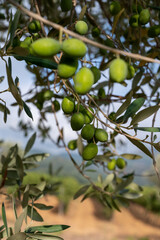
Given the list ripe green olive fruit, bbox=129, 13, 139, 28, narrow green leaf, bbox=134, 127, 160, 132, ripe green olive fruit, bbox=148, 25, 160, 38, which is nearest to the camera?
narrow green leaf, bbox=134, 127, 160, 132

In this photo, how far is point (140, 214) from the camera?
12555 mm

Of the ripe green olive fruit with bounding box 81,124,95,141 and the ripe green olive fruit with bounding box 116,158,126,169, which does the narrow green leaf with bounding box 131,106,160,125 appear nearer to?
the ripe green olive fruit with bounding box 81,124,95,141

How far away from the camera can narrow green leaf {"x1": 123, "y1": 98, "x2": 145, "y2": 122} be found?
0.88 metres

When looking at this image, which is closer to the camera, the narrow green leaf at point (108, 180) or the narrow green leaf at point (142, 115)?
the narrow green leaf at point (142, 115)

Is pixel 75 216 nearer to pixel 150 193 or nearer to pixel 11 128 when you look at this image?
pixel 150 193

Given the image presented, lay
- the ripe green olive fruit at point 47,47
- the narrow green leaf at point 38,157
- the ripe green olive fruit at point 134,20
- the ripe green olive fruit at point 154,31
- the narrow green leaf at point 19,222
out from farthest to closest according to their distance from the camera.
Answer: the narrow green leaf at point 38,157
the ripe green olive fruit at point 134,20
the ripe green olive fruit at point 154,31
the narrow green leaf at point 19,222
the ripe green olive fruit at point 47,47

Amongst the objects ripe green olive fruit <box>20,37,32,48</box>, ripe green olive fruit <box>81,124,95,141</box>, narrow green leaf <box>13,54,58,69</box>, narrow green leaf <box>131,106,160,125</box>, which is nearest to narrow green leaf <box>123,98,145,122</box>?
narrow green leaf <box>131,106,160,125</box>

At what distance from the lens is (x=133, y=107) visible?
35.0 inches

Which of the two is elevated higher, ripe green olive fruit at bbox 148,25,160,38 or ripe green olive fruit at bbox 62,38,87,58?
ripe green olive fruit at bbox 148,25,160,38

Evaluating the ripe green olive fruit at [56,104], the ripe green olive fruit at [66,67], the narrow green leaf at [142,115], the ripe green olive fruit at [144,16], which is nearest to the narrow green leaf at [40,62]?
the ripe green olive fruit at [66,67]

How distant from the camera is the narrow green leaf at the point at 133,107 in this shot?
0.88m

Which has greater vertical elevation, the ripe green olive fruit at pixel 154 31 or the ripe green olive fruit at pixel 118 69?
the ripe green olive fruit at pixel 154 31

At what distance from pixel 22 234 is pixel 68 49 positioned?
77 centimetres

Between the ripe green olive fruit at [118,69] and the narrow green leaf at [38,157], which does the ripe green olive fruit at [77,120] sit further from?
the narrow green leaf at [38,157]
